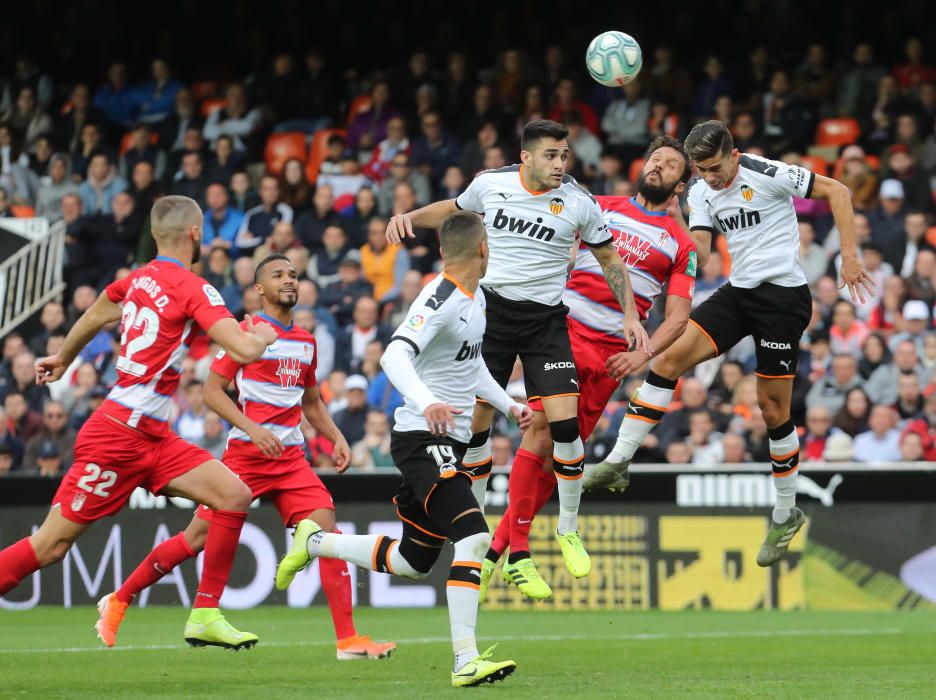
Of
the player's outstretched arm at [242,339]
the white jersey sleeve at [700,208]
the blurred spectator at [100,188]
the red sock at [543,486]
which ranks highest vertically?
the blurred spectator at [100,188]

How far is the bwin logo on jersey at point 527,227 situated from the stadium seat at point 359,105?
1194 centimetres

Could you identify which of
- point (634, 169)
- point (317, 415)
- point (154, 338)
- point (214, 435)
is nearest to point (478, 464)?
point (317, 415)

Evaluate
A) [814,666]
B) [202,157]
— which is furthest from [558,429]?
[202,157]

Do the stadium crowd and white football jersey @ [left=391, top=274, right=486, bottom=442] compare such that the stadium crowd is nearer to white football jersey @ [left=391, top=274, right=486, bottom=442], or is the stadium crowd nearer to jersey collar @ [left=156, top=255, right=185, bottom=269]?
white football jersey @ [left=391, top=274, right=486, bottom=442]

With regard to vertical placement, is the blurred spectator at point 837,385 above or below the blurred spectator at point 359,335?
below

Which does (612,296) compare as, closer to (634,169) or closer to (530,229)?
(530,229)

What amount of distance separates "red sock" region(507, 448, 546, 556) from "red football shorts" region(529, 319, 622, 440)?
0.43 metres

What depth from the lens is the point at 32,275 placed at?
69.4 ft

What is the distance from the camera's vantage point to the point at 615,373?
1085 centimetres

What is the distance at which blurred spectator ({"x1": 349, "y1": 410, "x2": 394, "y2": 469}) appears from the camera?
1697cm

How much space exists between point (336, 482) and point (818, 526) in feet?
16.1

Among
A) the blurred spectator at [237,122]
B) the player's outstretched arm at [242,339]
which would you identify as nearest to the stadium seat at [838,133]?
the blurred spectator at [237,122]

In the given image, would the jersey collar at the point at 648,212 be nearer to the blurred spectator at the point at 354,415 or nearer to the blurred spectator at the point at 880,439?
the blurred spectator at the point at 880,439

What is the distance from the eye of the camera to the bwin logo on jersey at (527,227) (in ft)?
34.8
